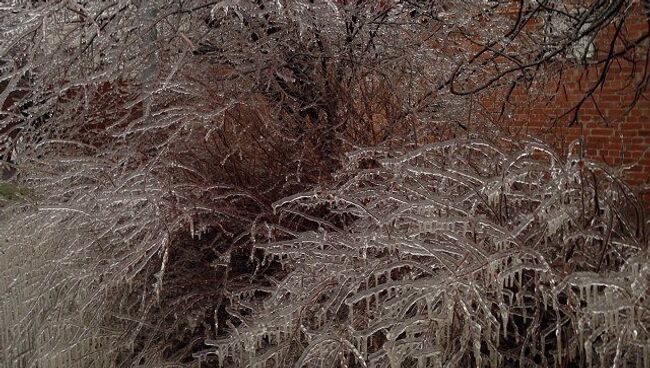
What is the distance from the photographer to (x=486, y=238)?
2748mm

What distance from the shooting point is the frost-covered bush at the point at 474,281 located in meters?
2.32

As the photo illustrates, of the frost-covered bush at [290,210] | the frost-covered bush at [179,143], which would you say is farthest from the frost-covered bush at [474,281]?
the frost-covered bush at [179,143]

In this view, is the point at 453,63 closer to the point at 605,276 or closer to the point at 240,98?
the point at 240,98

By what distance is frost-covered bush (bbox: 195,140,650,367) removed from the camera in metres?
2.32

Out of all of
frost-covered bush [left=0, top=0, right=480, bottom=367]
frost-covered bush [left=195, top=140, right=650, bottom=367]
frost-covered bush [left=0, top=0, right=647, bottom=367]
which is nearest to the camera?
frost-covered bush [left=195, top=140, right=650, bottom=367]

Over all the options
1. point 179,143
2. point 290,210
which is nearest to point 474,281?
point 290,210

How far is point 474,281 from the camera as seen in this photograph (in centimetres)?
243

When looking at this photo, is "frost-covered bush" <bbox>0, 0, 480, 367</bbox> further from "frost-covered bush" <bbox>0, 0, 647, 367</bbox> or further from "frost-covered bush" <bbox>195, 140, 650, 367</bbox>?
"frost-covered bush" <bbox>195, 140, 650, 367</bbox>

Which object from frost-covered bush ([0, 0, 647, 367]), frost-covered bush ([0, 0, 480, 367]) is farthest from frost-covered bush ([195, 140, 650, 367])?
frost-covered bush ([0, 0, 480, 367])

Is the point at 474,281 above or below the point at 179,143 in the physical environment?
below

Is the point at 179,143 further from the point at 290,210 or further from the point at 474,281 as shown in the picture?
the point at 474,281

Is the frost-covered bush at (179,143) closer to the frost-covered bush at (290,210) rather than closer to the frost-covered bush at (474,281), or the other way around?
the frost-covered bush at (290,210)

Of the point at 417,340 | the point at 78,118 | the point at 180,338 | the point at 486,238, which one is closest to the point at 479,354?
the point at 417,340

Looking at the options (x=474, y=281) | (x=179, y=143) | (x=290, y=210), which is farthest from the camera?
(x=179, y=143)
